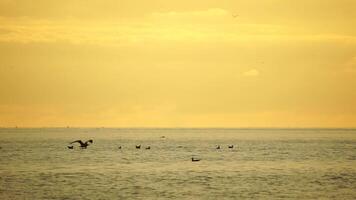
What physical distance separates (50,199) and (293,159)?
53310 mm

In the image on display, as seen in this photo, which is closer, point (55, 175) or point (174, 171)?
point (55, 175)

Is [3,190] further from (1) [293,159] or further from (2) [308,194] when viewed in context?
(1) [293,159]

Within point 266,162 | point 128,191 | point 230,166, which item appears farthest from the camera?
point 266,162

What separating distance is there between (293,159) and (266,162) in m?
9.07

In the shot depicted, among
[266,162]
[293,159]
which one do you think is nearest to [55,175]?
[266,162]

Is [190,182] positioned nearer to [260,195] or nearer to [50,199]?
[260,195]

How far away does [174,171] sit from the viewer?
267 feet

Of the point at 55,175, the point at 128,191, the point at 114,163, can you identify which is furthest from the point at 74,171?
the point at 128,191

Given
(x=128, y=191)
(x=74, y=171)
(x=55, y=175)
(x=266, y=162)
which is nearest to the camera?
(x=128, y=191)

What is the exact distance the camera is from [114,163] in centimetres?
9319

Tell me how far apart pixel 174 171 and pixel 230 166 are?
10789 millimetres

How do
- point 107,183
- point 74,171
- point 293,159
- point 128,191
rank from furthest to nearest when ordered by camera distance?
point 293,159, point 74,171, point 107,183, point 128,191

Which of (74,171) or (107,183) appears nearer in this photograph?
(107,183)

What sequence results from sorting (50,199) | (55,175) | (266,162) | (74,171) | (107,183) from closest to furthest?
1. (50,199)
2. (107,183)
3. (55,175)
4. (74,171)
5. (266,162)
